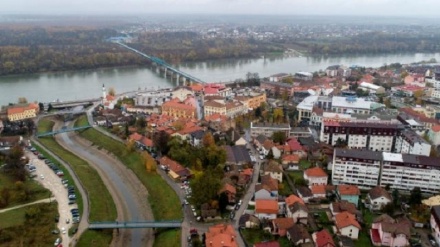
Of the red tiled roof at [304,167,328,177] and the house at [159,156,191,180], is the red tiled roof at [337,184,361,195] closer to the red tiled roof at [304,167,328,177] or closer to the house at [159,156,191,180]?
the red tiled roof at [304,167,328,177]

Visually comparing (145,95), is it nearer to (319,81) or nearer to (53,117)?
(53,117)

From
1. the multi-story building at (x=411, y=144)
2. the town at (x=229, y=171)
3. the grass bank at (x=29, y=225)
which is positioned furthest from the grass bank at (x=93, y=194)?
the multi-story building at (x=411, y=144)

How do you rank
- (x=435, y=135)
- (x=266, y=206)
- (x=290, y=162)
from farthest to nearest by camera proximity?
(x=435, y=135), (x=290, y=162), (x=266, y=206)

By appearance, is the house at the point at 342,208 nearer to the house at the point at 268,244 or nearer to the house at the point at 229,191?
the house at the point at 268,244

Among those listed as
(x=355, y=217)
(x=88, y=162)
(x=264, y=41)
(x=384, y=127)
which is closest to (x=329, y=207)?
(x=355, y=217)

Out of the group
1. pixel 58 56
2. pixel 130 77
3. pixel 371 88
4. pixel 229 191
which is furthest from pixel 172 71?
pixel 229 191

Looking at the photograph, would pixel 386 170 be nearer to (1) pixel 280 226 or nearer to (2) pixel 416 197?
(2) pixel 416 197
